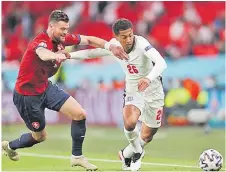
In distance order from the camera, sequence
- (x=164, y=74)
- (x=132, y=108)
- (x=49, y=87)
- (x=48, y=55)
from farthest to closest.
A: (x=164, y=74)
(x=132, y=108)
(x=49, y=87)
(x=48, y=55)

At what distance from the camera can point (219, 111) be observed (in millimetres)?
22016

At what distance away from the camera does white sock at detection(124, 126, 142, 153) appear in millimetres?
11391

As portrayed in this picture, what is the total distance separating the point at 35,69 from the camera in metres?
10.9

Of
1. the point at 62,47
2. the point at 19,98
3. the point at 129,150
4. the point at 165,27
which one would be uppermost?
the point at 165,27

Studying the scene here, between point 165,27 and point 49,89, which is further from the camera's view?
point 165,27

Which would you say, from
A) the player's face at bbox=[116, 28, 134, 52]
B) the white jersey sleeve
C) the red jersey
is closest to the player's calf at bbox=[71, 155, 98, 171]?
the red jersey

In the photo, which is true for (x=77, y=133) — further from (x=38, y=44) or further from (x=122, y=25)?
(x=122, y=25)

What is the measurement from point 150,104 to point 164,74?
14.4 m

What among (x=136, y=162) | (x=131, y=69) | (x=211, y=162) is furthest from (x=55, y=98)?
(x=211, y=162)

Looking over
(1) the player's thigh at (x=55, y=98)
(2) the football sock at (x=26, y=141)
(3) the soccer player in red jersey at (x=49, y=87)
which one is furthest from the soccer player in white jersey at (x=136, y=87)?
(2) the football sock at (x=26, y=141)

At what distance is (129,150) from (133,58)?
151 cm

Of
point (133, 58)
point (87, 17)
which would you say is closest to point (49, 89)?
point (133, 58)

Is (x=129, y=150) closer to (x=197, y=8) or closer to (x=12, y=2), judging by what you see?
(x=197, y=8)

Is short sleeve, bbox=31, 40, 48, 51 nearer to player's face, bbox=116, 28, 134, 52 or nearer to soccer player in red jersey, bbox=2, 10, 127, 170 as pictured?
soccer player in red jersey, bbox=2, 10, 127, 170
